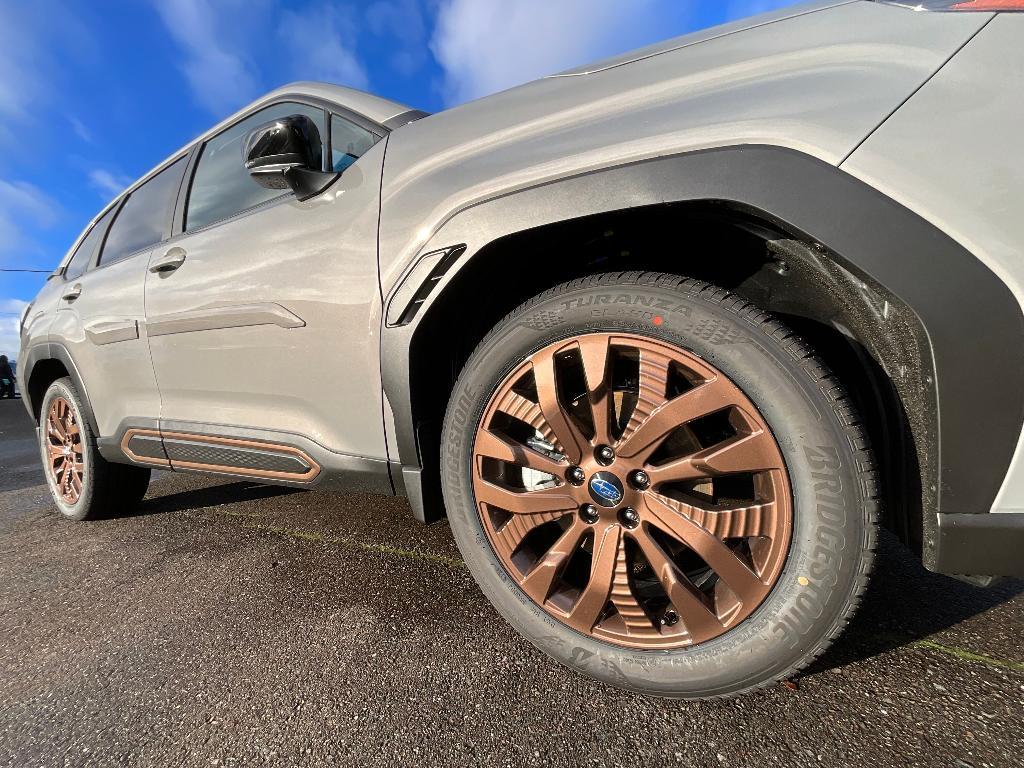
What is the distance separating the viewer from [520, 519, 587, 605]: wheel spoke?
1.14 meters

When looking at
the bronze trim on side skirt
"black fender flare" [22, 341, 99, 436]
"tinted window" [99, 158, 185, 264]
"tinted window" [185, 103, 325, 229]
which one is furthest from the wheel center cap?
"black fender flare" [22, 341, 99, 436]

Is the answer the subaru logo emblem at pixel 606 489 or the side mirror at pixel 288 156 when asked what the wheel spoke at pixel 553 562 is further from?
the side mirror at pixel 288 156

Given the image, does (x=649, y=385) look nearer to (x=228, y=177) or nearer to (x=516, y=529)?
(x=516, y=529)

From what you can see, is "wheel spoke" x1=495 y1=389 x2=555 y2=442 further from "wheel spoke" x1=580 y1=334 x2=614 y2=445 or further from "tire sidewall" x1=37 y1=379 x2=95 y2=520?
"tire sidewall" x1=37 y1=379 x2=95 y2=520

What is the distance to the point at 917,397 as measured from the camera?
0.89 metres

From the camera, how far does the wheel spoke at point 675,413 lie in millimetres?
982

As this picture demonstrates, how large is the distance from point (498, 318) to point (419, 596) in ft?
2.99

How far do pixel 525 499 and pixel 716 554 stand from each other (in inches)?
16.8

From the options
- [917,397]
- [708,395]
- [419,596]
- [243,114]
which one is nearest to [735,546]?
[708,395]

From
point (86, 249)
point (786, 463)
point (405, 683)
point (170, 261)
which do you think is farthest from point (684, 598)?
point (86, 249)

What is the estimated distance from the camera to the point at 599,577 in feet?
3.59

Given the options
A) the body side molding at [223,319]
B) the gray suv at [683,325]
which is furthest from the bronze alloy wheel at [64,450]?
the gray suv at [683,325]

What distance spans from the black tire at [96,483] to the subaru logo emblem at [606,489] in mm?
2648

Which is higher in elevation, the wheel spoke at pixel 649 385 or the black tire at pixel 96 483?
the wheel spoke at pixel 649 385
